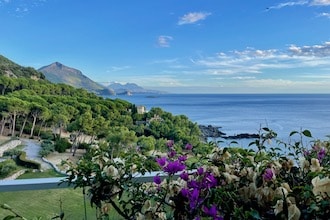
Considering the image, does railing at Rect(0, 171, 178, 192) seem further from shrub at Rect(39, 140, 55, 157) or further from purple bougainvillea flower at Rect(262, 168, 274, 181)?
shrub at Rect(39, 140, 55, 157)

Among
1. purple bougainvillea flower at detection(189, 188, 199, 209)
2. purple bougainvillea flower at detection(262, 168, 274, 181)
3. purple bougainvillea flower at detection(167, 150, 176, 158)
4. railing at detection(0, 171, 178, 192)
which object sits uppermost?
purple bougainvillea flower at detection(262, 168, 274, 181)

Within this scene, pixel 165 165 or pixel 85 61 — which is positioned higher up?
pixel 85 61

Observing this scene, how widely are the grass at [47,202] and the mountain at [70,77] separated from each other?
4812 centimetres

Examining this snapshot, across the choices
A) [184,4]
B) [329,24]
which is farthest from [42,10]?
[329,24]

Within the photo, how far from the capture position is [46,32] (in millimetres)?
21469

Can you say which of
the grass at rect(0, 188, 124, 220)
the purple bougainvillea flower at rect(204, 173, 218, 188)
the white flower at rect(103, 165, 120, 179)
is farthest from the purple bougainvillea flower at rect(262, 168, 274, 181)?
the grass at rect(0, 188, 124, 220)

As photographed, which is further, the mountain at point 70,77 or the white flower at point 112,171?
the mountain at point 70,77

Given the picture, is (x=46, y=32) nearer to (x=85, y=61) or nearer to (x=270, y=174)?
(x=85, y=61)

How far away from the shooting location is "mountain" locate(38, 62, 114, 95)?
49.1m

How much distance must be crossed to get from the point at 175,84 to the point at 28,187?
1733 cm

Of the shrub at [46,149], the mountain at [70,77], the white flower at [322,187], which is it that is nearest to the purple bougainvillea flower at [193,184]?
the white flower at [322,187]

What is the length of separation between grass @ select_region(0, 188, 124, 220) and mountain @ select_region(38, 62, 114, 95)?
48.1 meters

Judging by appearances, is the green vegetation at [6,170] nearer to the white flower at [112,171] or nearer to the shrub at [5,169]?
the shrub at [5,169]

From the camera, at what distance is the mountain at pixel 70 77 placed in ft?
161
